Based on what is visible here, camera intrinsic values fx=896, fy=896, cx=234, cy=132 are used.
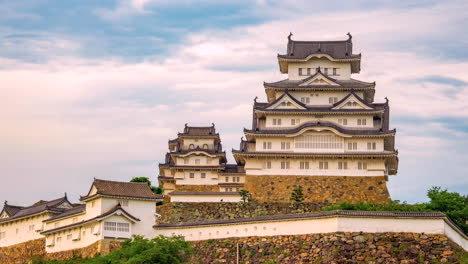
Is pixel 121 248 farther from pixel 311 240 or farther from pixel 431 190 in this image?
pixel 431 190

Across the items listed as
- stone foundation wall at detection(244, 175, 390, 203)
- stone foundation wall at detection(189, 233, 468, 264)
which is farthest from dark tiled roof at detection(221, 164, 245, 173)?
stone foundation wall at detection(189, 233, 468, 264)

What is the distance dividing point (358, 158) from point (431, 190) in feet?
20.6

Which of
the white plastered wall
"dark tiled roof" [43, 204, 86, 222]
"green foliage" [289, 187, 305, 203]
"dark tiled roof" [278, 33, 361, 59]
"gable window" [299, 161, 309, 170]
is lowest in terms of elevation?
the white plastered wall

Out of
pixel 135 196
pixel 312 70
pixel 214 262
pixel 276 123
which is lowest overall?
pixel 214 262

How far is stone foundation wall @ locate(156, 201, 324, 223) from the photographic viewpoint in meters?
64.3

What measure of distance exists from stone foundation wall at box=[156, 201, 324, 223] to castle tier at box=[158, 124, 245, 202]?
21594 mm

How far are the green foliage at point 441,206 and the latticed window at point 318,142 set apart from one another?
6.73 m

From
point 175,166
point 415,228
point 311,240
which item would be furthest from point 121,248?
point 175,166

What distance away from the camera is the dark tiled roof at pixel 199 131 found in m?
92.9

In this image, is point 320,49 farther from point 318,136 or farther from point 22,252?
point 22,252

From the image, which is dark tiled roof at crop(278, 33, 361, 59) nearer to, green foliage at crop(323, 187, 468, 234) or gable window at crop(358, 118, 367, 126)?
gable window at crop(358, 118, 367, 126)

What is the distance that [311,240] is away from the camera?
168ft

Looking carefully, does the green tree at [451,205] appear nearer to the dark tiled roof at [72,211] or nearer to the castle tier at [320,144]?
the castle tier at [320,144]

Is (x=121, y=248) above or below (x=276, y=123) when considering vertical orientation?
below
